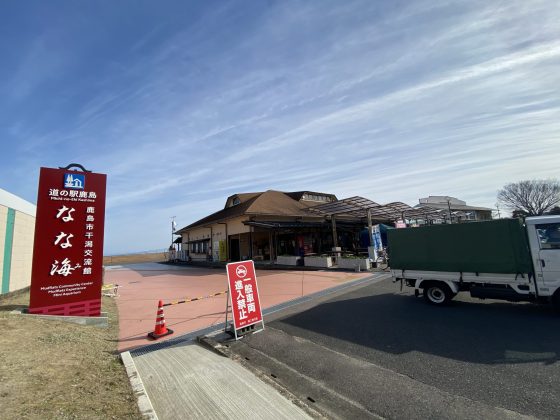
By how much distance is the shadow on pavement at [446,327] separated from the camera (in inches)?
195

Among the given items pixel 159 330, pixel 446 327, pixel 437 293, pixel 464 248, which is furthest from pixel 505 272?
pixel 159 330

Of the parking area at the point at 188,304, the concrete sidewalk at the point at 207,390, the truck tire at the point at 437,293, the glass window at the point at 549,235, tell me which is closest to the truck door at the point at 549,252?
the glass window at the point at 549,235

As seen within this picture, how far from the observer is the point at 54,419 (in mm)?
3012

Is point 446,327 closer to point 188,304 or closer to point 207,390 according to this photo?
point 207,390

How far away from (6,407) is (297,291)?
951cm

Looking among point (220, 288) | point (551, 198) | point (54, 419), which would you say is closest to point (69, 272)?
point (54, 419)

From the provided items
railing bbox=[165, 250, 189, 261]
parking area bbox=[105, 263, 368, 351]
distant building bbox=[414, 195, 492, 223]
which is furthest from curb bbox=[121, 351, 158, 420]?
railing bbox=[165, 250, 189, 261]

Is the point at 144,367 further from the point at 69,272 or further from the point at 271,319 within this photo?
the point at 69,272

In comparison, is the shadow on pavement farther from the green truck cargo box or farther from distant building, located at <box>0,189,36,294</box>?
distant building, located at <box>0,189,36,294</box>

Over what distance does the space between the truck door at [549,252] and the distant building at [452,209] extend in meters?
17.2

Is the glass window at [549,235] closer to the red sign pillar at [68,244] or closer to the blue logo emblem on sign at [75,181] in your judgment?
the red sign pillar at [68,244]

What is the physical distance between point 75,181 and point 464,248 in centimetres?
1116

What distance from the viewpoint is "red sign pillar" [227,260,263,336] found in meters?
6.67

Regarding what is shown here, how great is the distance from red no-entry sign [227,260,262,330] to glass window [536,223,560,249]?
281 inches
